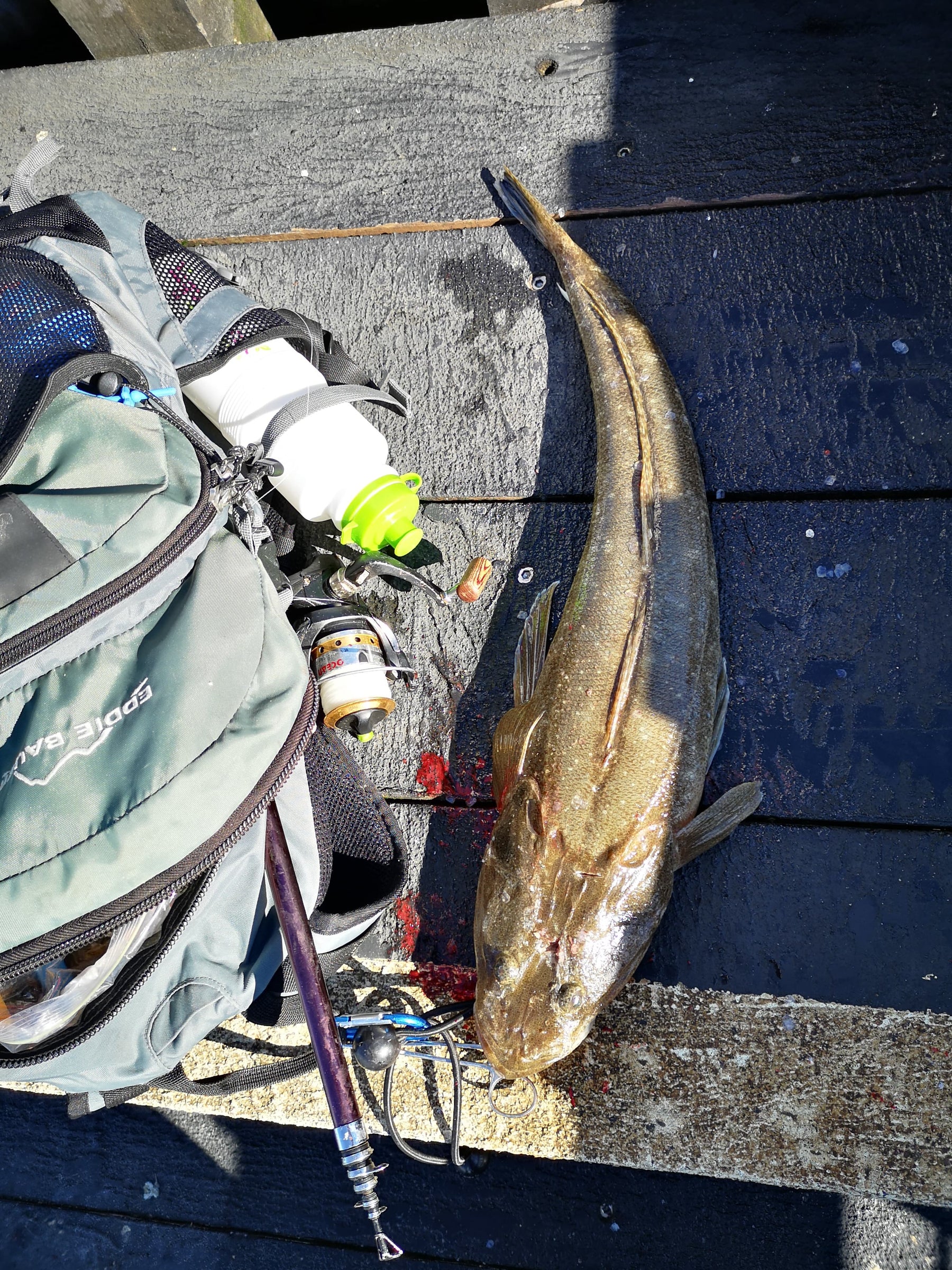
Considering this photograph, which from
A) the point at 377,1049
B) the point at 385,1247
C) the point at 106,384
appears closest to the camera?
the point at 106,384

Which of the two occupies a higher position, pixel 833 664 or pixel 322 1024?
pixel 322 1024

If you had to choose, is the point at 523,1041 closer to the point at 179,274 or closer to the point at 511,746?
the point at 511,746

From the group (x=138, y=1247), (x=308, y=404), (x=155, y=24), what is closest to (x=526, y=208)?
(x=308, y=404)

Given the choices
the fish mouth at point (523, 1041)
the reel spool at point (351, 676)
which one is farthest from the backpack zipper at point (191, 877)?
the fish mouth at point (523, 1041)

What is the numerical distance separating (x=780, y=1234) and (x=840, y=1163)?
68cm

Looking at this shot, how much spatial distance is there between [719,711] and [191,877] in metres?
1.49

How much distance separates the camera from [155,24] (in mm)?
3412

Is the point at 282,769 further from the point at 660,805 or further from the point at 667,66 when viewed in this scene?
the point at 667,66

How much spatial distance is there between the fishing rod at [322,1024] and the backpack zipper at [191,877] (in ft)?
0.56

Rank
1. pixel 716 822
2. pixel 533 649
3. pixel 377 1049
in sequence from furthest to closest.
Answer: pixel 533 649 < pixel 716 822 < pixel 377 1049

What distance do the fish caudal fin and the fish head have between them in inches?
74.6

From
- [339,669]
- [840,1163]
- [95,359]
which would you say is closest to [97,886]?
[339,669]

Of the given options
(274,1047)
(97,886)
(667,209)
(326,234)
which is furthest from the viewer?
(326,234)

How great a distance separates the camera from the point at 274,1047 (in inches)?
101
